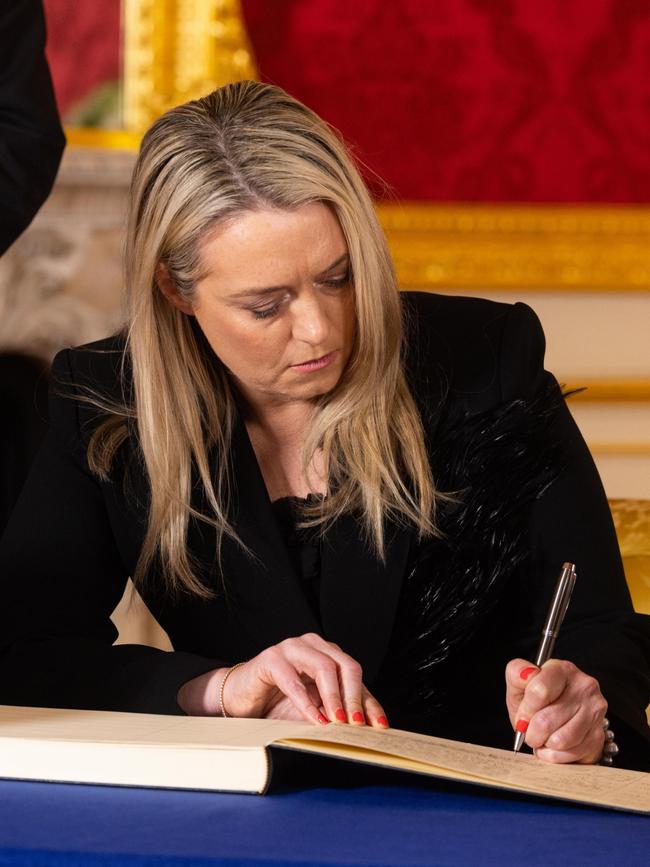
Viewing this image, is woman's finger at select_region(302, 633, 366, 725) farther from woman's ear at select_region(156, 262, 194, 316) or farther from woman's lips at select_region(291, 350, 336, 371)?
woman's ear at select_region(156, 262, 194, 316)

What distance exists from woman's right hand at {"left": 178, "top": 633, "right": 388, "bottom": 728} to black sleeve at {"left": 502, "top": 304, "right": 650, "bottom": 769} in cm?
31

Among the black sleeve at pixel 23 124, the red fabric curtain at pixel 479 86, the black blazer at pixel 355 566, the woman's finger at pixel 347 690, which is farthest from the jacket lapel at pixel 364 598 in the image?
the red fabric curtain at pixel 479 86

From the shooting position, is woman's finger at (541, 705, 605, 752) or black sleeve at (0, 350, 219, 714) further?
black sleeve at (0, 350, 219, 714)

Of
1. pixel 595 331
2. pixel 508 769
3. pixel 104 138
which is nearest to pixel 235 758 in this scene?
pixel 508 769

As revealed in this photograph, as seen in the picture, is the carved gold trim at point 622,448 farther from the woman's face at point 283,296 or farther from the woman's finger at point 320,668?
the woman's finger at point 320,668

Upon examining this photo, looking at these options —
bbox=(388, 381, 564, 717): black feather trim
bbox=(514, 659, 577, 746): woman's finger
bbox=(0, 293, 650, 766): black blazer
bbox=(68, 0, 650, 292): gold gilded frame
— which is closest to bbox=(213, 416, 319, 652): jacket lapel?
bbox=(0, 293, 650, 766): black blazer

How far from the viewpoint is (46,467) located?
5.93 ft

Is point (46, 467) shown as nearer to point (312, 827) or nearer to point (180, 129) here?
point (180, 129)

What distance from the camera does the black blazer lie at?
1627mm

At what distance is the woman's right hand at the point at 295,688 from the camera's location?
49.3 inches

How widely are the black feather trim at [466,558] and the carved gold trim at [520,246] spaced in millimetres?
1836

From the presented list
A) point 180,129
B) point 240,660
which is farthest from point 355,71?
point 240,660

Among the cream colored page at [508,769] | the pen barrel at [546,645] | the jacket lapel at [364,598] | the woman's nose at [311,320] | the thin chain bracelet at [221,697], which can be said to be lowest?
the cream colored page at [508,769]

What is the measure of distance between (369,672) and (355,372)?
0.38 metres
